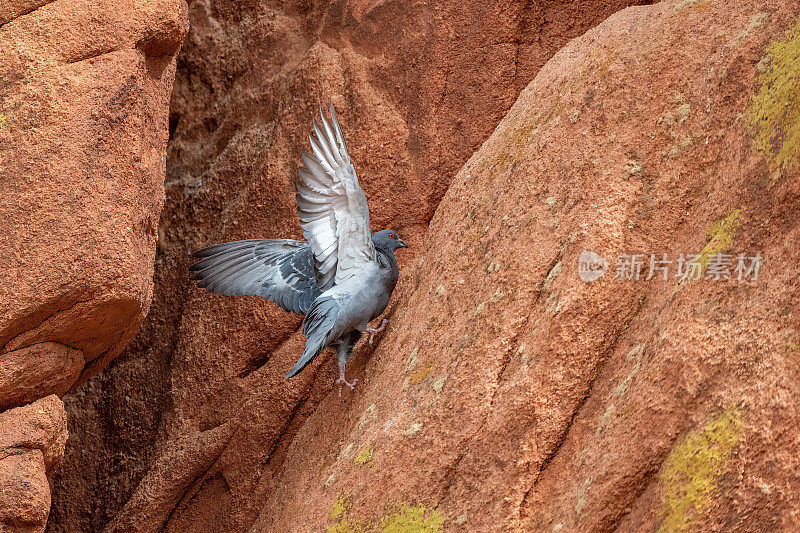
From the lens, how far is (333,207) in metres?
5.09

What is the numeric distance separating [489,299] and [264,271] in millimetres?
1959

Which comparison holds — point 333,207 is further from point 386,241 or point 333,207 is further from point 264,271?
point 264,271

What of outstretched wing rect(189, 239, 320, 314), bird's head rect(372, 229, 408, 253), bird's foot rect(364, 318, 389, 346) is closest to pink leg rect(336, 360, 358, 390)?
bird's foot rect(364, 318, 389, 346)

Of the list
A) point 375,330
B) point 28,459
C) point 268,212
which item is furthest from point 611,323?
point 268,212

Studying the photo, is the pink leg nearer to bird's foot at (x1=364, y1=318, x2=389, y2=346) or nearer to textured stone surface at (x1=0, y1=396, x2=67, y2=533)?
bird's foot at (x1=364, y1=318, x2=389, y2=346)

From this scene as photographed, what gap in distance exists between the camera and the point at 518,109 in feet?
16.3

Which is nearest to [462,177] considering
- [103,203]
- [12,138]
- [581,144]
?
[581,144]

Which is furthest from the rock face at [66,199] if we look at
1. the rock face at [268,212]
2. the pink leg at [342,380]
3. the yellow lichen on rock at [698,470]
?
the yellow lichen on rock at [698,470]

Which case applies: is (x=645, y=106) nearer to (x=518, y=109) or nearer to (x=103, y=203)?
(x=518, y=109)

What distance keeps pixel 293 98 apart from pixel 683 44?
10.9ft

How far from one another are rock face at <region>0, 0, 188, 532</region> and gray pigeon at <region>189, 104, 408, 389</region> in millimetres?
870

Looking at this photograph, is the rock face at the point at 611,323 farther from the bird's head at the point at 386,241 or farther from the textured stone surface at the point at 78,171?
the textured stone surface at the point at 78,171

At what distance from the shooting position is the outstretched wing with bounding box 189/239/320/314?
5.45 m

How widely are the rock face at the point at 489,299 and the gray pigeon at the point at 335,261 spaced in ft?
0.66
